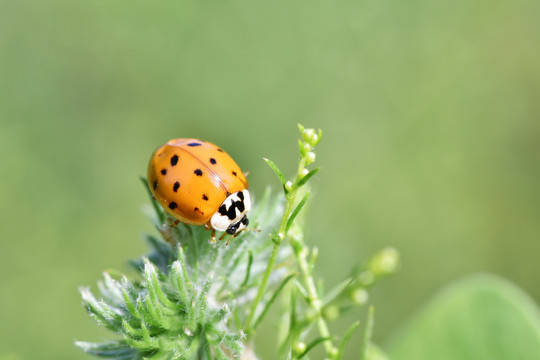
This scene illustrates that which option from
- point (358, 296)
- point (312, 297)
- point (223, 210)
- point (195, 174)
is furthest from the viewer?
point (195, 174)

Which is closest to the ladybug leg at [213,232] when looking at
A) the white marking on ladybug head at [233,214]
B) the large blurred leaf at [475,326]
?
the white marking on ladybug head at [233,214]

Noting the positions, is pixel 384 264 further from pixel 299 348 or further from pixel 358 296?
pixel 299 348

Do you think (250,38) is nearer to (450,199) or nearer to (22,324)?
(450,199)

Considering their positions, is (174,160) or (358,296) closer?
(358,296)

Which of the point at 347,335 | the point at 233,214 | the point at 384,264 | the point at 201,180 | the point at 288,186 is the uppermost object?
the point at 201,180

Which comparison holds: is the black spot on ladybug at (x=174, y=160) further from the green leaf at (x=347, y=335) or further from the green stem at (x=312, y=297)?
the green leaf at (x=347, y=335)

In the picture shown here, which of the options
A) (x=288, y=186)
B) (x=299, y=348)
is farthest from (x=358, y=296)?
(x=288, y=186)

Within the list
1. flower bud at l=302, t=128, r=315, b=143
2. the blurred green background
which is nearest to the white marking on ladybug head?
flower bud at l=302, t=128, r=315, b=143
